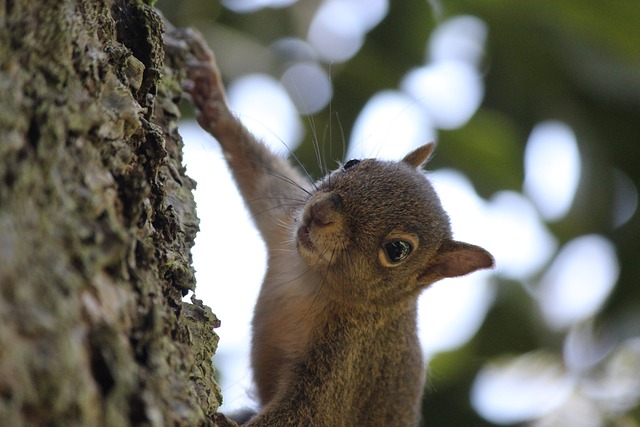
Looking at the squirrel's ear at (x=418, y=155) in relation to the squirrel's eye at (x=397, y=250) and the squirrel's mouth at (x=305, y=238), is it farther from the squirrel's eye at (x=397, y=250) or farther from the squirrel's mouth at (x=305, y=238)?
the squirrel's mouth at (x=305, y=238)

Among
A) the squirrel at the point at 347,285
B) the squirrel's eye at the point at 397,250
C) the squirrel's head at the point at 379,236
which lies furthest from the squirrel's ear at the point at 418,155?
the squirrel's eye at the point at 397,250

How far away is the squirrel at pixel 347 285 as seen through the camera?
380 cm

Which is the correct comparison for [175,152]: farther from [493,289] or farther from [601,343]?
[601,343]

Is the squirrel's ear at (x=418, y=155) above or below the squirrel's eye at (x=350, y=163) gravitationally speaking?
above

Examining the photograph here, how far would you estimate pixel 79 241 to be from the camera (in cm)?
172

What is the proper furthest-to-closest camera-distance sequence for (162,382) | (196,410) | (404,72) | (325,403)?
(404,72) → (325,403) → (196,410) → (162,382)

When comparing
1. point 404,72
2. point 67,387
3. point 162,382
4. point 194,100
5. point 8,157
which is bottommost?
point 67,387

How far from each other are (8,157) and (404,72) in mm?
4178

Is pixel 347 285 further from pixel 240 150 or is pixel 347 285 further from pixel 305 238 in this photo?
pixel 240 150

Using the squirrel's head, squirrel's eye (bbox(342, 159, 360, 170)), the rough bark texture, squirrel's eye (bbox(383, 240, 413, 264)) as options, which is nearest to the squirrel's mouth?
the squirrel's head

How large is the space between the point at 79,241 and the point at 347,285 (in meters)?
2.36

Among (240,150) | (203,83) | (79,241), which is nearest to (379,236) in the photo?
(240,150)

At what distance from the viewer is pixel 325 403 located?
12.8ft

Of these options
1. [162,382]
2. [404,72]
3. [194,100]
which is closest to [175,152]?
[194,100]
